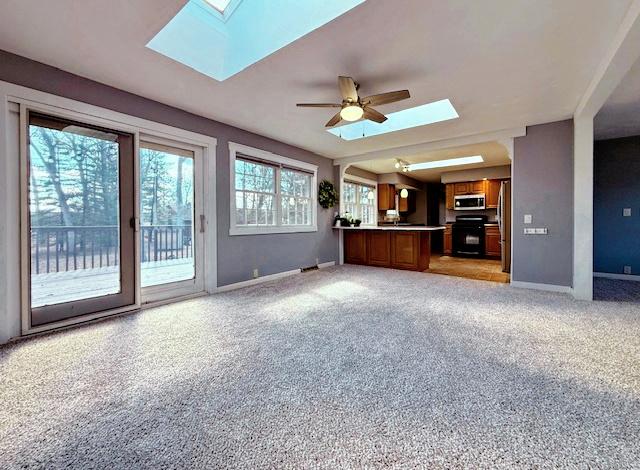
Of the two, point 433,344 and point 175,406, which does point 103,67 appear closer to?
point 175,406

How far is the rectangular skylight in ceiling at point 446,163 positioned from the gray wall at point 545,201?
2.31 m

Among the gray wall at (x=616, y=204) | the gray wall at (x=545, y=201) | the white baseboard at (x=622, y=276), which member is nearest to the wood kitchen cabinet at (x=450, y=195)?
the gray wall at (x=616, y=204)

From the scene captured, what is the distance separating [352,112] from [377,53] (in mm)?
547

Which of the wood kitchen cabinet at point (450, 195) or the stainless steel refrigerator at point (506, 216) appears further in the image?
the wood kitchen cabinet at point (450, 195)

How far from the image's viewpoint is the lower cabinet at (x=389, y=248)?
18.7ft

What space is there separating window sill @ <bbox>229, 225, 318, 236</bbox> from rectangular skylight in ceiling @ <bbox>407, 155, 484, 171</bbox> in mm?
3115

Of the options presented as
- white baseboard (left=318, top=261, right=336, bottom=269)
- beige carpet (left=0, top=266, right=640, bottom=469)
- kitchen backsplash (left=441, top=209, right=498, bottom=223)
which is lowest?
beige carpet (left=0, top=266, right=640, bottom=469)

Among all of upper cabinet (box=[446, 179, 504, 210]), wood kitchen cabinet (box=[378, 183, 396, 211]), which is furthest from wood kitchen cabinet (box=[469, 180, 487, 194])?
wood kitchen cabinet (box=[378, 183, 396, 211])

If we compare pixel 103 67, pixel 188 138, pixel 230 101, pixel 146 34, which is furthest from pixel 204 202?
pixel 146 34

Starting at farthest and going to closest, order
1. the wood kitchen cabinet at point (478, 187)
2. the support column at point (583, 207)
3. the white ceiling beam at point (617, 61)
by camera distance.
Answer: the wood kitchen cabinet at point (478, 187)
the support column at point (583, 207)
the white ceiling beam at point (617, 61)

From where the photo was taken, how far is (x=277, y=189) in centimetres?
501

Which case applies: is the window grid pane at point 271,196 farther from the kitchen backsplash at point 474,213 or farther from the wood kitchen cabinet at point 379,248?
the kitchen backsplash at point 474,213

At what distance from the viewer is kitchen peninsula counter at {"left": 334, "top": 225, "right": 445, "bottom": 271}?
5.71 meters

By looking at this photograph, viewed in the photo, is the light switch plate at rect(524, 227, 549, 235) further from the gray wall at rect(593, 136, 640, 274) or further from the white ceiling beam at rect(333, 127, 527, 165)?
the gray wall at rect(593, 136, 640, 274)
